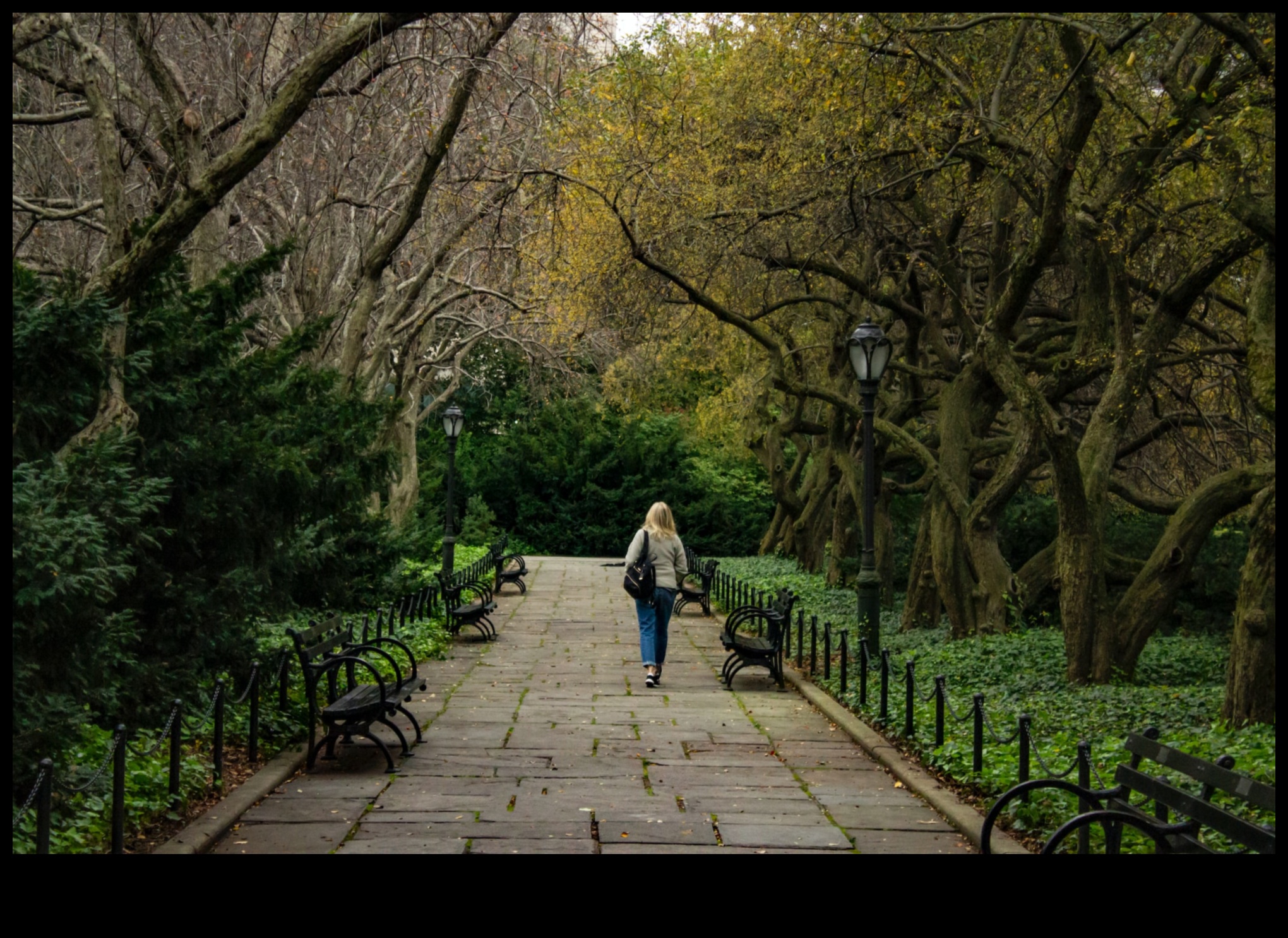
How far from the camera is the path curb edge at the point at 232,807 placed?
21.4 ft

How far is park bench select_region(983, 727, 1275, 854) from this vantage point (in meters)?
4.96

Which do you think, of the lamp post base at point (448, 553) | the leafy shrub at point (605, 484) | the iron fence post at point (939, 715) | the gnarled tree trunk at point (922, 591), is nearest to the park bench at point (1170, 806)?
the iron fence post at point (939, 715)

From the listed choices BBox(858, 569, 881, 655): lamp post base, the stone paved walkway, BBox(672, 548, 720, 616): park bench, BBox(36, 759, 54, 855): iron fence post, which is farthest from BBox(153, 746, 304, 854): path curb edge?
BBox(672, 548, 720, 616): park bench

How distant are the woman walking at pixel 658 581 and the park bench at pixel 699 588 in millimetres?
5550

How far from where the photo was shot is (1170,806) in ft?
18.3

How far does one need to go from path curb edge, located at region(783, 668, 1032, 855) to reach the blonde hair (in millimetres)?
2156

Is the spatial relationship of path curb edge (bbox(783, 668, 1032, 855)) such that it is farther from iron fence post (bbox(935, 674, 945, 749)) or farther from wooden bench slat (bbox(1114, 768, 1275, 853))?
wooden bench slat (bbox(1114, 768, 1275, 853))

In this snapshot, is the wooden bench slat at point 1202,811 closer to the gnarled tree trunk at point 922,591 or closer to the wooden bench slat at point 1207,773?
the wooden bench slat at point 1207,773

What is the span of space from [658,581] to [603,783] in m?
4.74

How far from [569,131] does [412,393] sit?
61.3 feet

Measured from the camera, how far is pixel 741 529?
4072 cm

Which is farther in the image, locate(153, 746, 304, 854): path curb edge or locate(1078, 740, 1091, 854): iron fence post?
locate(153, 746, 304, 854): path curb edge
